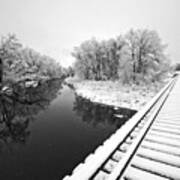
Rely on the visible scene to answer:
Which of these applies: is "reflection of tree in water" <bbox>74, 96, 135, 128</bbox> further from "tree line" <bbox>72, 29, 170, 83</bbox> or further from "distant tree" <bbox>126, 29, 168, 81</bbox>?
"distant tree" <bbox>126, 29, 168, 81</bbox>

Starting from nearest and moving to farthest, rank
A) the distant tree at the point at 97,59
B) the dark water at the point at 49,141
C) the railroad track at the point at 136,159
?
the railroad track at the point at 136,159 → the dark water at the point at 49,141 → the distant tree at the point at 97,59

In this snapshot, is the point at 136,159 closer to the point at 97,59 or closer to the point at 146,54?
the point at 146,54

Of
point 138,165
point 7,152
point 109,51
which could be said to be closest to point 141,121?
point 138,165

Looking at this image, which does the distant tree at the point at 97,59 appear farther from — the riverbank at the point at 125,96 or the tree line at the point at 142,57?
the riverbank at the point at 125,96

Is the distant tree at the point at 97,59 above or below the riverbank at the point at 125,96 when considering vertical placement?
above

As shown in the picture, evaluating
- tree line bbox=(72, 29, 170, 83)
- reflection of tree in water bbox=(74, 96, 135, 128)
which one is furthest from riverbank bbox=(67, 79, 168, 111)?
tree line bbox=(72, 29, 170, 83)

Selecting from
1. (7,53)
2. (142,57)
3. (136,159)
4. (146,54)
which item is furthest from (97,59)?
(136,159)

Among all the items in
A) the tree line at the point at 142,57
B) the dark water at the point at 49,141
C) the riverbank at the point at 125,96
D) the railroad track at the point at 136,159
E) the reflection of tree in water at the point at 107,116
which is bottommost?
the dark water at the point at 49,141

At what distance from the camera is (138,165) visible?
9.43 ft

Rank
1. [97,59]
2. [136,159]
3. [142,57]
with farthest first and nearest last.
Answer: [97,59]
[142,57]
[136,159]

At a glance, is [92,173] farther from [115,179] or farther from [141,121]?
[141,121]

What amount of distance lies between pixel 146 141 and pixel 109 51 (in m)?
34.1

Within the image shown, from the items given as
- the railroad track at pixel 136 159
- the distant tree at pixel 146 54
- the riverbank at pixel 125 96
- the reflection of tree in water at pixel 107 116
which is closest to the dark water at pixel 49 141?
the reflection of tree in water at pixel 107 116

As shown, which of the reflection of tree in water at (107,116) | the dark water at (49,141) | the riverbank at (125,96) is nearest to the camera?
the dark water at (49,141)
